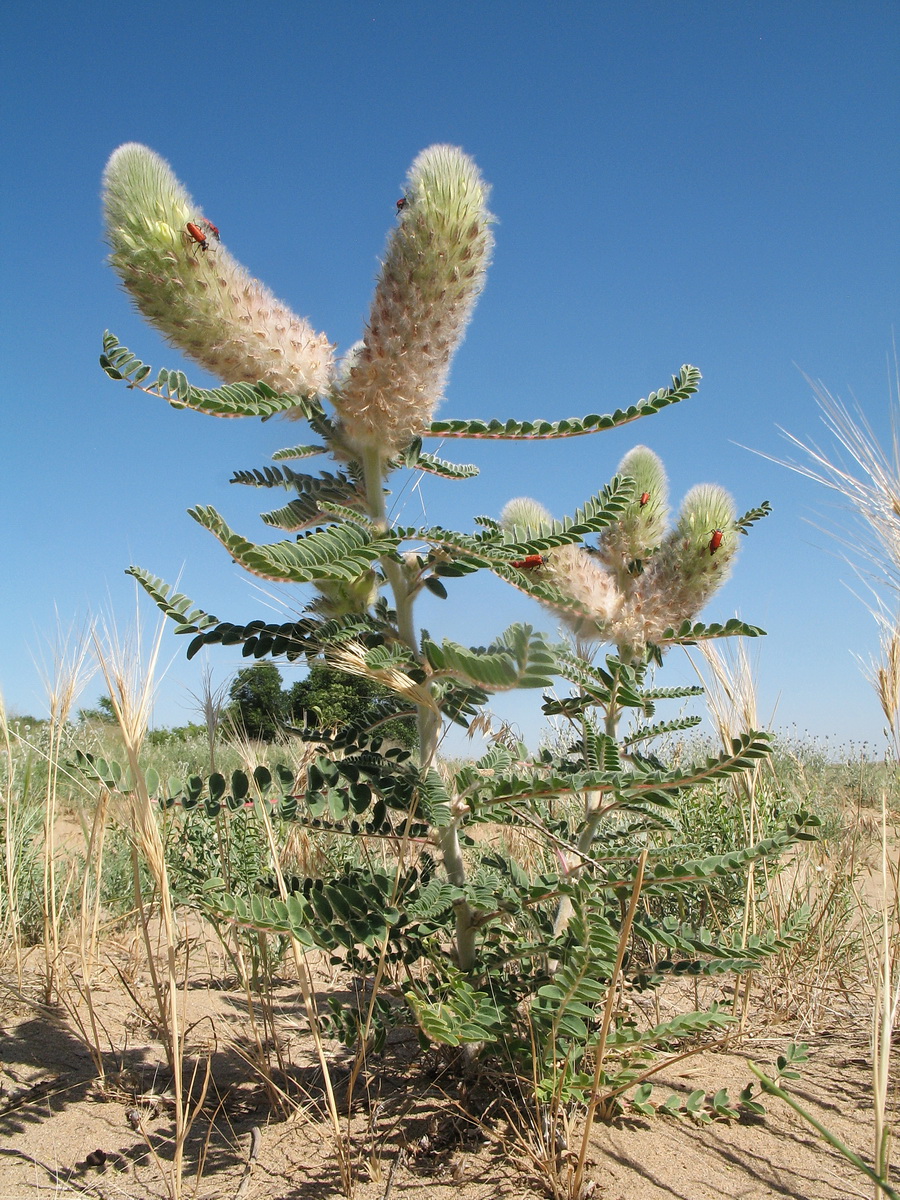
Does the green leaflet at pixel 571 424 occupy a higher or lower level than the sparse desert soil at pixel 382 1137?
higher

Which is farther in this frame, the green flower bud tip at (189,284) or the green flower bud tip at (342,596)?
the green flower bud tip at (342,596)

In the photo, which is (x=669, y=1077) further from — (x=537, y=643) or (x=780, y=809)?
(x=780, y=809)

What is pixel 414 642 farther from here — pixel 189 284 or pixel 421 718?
pixel 189 284

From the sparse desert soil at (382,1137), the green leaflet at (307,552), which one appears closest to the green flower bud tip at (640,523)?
the green leaflet at (307,552)

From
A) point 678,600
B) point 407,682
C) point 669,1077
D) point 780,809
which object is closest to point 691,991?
point 669,1077

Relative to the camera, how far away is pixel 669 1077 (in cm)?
187

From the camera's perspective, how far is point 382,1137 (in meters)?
1.53

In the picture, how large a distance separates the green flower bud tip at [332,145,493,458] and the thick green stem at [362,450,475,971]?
0.14m

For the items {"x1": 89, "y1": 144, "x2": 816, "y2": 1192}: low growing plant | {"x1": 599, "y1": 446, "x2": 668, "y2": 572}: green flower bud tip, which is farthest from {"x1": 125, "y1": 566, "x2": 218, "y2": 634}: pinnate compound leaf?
{"x1": 599, "y1": 446, "x2": 668, "y2": 572}: green flower bud tip

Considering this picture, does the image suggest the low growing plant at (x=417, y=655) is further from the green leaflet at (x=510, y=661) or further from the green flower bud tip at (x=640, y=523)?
the green flower bud tip at (x=640, y=523)

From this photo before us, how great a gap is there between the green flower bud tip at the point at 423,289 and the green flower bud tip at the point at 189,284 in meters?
0.15

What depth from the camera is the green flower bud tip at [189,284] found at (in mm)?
1371

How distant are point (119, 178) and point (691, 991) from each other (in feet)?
9.41

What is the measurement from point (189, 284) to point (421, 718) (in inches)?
36.6
